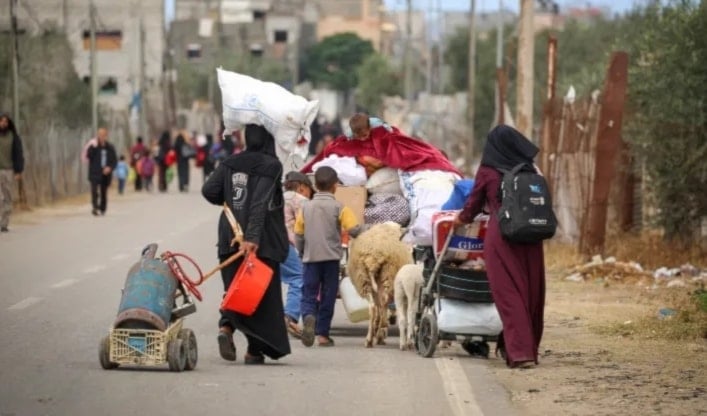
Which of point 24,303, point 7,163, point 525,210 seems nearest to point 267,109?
point 525,210

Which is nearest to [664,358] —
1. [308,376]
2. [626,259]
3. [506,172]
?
[506,172]

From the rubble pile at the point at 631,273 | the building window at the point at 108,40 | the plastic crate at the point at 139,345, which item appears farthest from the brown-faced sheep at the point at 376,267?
the building window at the point at 108,40

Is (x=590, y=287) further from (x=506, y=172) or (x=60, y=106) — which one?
(x=60, y=106)

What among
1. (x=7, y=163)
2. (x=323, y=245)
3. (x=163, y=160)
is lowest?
(x=163, y=160)

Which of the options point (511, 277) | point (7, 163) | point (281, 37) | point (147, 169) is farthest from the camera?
point (281, 37)

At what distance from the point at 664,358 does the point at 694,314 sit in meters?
2.82

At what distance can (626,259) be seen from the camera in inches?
972

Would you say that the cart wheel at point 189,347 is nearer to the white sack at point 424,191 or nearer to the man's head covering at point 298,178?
the man's head covering at point 298,178

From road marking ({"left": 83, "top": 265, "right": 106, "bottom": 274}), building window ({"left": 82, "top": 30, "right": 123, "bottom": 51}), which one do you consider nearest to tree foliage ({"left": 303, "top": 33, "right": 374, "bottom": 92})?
building window ({"left": 82, "top": 30, "right": 123, "bottom": 51})

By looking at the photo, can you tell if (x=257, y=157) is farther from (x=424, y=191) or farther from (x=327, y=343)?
(x=424, y=191)

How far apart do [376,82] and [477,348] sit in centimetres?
12391

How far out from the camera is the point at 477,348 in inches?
593

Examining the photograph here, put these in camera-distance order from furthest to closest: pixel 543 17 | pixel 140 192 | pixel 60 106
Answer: pixel 543 17 → pixel 60 106 → pixel 140 192

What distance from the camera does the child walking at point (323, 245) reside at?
15.4 metres
